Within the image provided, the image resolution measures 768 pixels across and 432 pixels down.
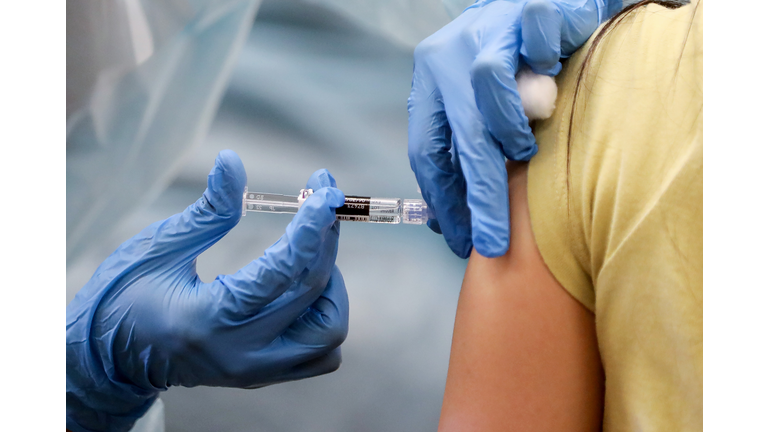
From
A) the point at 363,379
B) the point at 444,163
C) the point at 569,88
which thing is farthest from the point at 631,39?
the point at 363,379

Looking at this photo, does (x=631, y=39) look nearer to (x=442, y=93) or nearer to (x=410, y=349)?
(x=442, y=93)

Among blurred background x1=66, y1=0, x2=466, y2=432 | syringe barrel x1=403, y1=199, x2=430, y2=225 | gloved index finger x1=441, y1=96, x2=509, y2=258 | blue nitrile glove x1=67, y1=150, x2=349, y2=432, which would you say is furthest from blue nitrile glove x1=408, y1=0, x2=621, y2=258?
blurred background x1=66, y1=0, x2=466, y2=432

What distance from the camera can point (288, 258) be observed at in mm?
921

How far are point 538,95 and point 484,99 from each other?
0.08 metres

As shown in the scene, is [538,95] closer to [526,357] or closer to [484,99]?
[484,99]

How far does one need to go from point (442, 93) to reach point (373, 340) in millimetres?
954

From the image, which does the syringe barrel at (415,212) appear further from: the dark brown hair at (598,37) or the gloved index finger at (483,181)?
the dark brown hair at (598,37)

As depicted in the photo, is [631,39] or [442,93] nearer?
[631,39]

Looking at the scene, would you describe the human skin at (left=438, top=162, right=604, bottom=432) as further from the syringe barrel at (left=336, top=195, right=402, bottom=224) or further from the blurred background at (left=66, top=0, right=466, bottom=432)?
the blurred background at (left=66, top=0, right=466, bottom=432)

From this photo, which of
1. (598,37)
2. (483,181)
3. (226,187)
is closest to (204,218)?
(226,187)

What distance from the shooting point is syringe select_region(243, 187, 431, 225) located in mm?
1028

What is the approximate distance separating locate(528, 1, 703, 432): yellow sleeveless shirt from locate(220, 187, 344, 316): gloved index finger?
0.43 m

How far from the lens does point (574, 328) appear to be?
2.07 ft

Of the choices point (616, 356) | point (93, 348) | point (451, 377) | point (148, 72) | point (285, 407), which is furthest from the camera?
point (148, 72)
